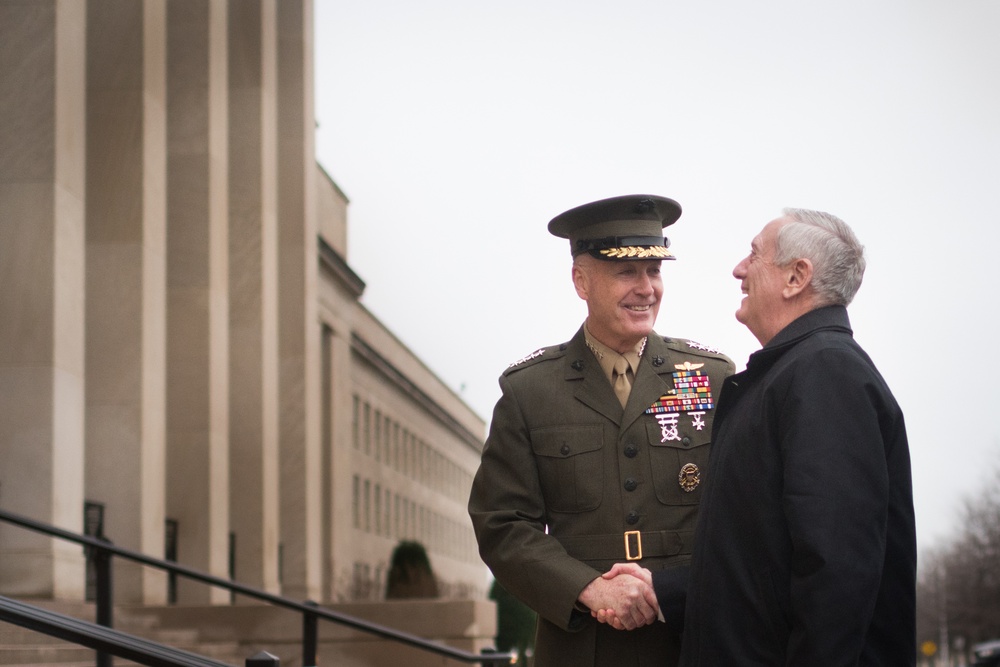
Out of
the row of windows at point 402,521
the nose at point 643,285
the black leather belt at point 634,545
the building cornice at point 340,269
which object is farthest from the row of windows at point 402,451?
the black leather belt at point 634,545

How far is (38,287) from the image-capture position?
12.8 m

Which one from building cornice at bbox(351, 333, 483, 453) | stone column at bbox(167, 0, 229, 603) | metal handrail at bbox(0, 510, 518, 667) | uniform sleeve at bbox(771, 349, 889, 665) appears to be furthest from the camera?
building cornice at bbox(351, 333, 483, 453)

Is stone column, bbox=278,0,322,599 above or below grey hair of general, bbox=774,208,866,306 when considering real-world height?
above

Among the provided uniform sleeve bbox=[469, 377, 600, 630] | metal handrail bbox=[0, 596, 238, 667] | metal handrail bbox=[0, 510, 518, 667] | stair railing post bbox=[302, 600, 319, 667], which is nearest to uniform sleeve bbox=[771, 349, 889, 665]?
uniform sleeve bbox=[469, 377, 600, 630]

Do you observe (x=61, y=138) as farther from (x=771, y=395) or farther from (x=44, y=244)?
(x=771, y=395)

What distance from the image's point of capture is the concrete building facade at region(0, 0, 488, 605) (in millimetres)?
12812

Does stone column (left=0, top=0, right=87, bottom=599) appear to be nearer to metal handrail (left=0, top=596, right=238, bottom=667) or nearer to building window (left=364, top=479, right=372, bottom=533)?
metal handrail (left=0, top=596, right=238, bottom=667)

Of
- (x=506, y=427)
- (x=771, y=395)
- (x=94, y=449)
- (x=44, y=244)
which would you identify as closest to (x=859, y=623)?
(x=771, y=395)

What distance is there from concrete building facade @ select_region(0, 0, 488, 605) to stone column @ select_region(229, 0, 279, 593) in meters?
0.03

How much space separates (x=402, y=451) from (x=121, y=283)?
46.3 metres

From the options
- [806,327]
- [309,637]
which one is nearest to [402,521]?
[309,637]

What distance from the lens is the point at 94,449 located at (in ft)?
52.7

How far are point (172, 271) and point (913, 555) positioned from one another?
16729 mm

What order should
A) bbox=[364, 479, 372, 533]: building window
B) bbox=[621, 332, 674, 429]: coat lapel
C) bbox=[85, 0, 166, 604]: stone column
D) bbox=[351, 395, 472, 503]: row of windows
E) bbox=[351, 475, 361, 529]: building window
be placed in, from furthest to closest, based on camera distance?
1. bbox=[364, 479, 372, 533]: building window
2. bbox=[351, 395, 472, 503]: row of windows
3. bbox=[351, 475, 361, 529]: building window
4. bbox=[85, 0, 166, 604]: stone column
5. bbox=[621, 332, 674, 429]: coat lapel
